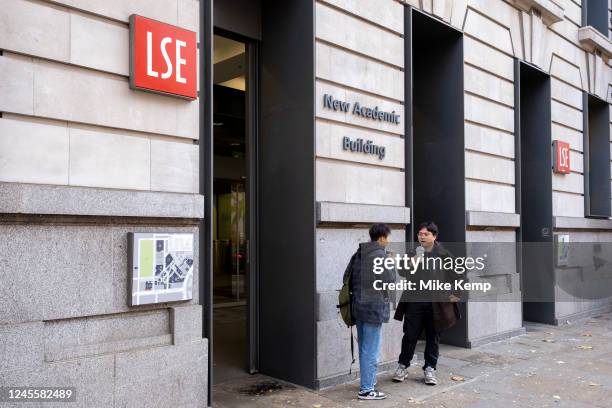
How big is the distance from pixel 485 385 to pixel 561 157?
7.44m

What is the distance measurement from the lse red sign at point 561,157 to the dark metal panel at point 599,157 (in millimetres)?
2909

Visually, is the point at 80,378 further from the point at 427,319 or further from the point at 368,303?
the point at 427,319

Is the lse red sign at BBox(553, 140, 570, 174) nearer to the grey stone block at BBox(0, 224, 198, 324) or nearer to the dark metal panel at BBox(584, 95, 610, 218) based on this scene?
the dark metal panel at BBox(584, 95, 610, 218)

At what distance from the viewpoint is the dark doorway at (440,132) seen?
32.4 ft

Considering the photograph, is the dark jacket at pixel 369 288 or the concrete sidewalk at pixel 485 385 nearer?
the dark jacket at pixel 369 288

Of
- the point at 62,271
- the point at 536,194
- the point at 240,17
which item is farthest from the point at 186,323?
the point at 536,194

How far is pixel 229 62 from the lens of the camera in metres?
8.57

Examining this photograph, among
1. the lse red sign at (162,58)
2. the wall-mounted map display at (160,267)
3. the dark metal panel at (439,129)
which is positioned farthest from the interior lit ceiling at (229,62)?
the wall-mounted map display at (160,267)

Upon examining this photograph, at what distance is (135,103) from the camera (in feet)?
17.9

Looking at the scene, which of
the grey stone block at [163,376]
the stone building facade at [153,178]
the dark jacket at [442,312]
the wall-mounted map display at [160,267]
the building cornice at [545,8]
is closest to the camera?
the stone building facade at [153,178]

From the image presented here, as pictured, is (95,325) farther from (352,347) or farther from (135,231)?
(352,347)

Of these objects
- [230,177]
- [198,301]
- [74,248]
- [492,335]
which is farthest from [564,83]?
[74,248]

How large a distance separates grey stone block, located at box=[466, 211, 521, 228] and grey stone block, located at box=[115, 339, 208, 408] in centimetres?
585

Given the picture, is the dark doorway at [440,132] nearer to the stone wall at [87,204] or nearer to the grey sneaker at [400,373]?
the grey sneaker at [400,373]
